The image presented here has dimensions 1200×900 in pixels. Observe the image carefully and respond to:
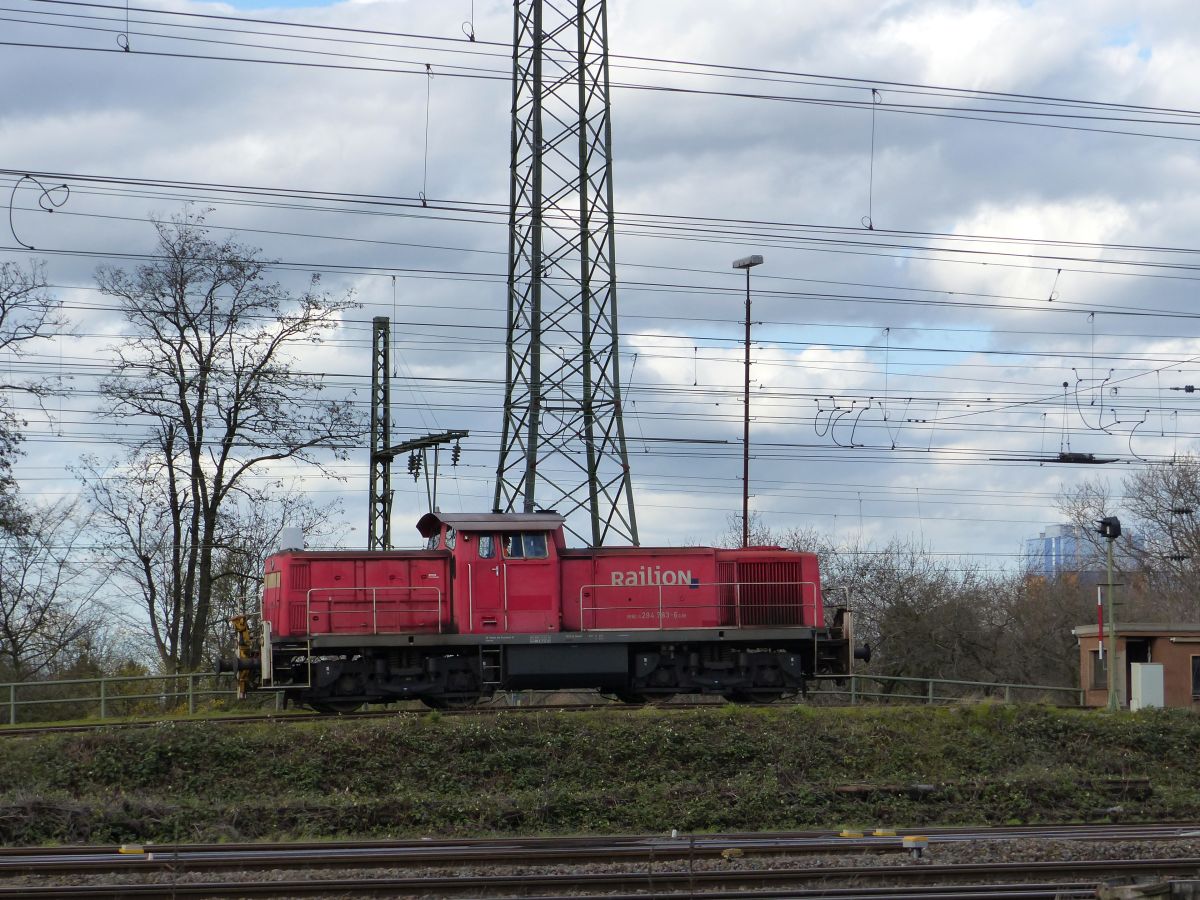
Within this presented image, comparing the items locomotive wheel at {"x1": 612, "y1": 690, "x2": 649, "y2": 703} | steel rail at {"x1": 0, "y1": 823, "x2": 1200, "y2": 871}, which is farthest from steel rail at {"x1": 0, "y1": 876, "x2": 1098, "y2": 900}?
locomotive wheel at {"x1": 612, "y1": 690, "x2": 649, "y2": 703}

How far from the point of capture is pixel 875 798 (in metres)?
17.5

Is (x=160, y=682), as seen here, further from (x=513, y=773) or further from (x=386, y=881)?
(x=386, y=881)

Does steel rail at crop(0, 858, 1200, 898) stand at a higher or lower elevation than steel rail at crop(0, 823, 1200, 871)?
higher

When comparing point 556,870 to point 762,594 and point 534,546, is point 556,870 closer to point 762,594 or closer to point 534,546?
point 534,546

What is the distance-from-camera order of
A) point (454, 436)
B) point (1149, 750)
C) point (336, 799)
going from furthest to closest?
point (454, 436) → point (1149, 750) → point (336, 799)

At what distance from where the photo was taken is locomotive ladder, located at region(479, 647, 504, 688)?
21.6 metres

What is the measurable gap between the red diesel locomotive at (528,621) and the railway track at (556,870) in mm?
7173

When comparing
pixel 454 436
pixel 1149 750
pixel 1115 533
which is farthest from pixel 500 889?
pixel 454 436

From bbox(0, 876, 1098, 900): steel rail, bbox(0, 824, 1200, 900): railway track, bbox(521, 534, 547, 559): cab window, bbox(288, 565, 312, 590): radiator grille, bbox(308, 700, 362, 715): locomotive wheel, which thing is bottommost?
bbox(0, 824, 1200, 900): railway track

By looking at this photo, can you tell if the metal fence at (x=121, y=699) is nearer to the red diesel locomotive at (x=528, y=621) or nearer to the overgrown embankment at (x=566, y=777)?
the red diesel locomotive at (x=528, y=621)

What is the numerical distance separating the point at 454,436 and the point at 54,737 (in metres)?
15.1

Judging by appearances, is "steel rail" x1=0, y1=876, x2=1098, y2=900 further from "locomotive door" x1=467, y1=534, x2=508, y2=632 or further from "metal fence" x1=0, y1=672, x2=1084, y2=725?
"metal fence" x1=0, y1=672, x2=1084, y2=725

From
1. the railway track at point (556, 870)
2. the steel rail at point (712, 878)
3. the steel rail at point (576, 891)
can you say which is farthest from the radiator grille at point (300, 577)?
the steel rail at point (576, 891)

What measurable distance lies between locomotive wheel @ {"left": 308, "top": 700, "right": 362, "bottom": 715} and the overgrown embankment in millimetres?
2184
